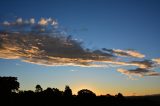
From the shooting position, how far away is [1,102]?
8244 cm

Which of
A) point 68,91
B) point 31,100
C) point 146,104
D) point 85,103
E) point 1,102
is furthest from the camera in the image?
point 68,91

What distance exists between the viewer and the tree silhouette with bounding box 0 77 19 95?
393ft

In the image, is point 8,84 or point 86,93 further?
point 86,93

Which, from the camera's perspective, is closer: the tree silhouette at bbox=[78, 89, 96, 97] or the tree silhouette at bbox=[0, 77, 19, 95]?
the tree silhouette at bbox=[0, 77, 19, 95]

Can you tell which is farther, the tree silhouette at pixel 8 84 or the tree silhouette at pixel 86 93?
the tree silhouette at pixel 86 93

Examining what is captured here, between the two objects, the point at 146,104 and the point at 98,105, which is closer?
the point at 98,105

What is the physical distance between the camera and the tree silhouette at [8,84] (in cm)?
11989

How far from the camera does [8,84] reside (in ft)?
411

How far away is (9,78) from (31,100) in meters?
43.1

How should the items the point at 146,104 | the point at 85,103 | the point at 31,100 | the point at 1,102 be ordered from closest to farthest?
the point at 1,102 < the point at 31,100 < the point at 85,103 < the point at 146,104

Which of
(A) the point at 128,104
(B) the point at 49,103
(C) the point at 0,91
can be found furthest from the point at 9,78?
(A) the point at 128,104

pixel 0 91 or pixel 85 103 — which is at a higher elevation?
pixel 0 91

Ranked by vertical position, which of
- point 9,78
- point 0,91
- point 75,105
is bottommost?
point 75,105

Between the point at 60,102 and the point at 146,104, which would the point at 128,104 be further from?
the point at 60,102
